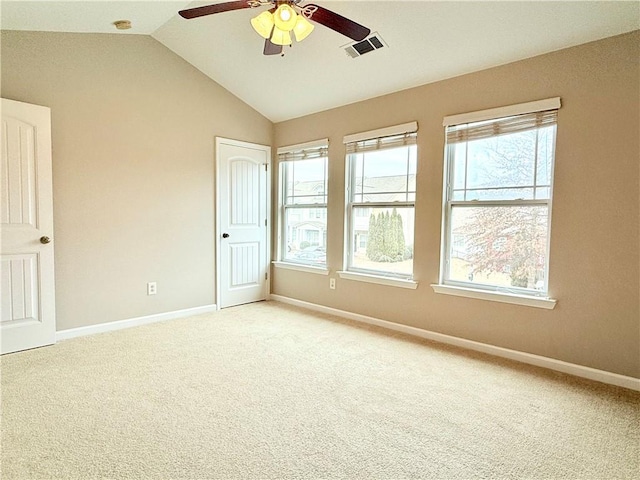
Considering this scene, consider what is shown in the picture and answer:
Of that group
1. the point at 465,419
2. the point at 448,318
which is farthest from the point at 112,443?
the point at 448,318

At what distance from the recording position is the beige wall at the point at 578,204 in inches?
97.8

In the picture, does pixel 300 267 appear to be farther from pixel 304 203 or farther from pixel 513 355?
pixel 513 355

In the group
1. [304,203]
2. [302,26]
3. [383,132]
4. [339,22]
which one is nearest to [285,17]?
[302,26]

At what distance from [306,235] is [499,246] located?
2340 mm

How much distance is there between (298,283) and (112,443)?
119 inches

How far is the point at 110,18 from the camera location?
3135 mm

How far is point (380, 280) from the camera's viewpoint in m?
3.86

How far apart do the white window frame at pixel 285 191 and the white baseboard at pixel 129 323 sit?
111cm

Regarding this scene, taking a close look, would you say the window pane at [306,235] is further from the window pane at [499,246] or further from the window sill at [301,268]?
the window pane at [499,246]

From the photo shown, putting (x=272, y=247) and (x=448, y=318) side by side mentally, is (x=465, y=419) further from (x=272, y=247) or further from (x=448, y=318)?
(x=272, y=247)

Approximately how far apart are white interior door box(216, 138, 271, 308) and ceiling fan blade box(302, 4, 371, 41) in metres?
2.56

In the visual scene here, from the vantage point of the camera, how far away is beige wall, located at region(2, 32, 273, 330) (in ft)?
10.7

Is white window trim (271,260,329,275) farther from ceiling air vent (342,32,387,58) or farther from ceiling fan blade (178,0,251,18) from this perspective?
ceiling fan blade (178,0,251,18)

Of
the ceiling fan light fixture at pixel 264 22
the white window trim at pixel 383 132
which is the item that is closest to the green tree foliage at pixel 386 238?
the white window trim at pixel 383 132
